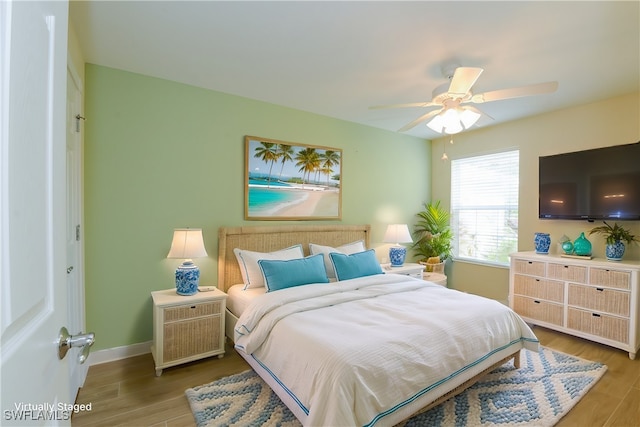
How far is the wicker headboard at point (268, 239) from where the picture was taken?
10.4 feet

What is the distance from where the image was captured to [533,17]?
76.9 inches

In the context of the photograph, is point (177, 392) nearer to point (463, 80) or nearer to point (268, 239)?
point (268, 239)

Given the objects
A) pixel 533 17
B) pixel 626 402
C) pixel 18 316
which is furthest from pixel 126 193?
Answer: pixel 626 402

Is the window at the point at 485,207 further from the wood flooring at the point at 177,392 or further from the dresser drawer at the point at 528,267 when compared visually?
the wood flooring at the point at 177,392

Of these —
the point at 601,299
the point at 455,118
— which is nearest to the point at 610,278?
the point at 601,299

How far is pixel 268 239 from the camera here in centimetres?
347

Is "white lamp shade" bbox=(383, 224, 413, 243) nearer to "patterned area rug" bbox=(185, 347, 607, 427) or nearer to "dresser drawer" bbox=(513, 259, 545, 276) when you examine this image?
"dresser drawer" bbox=(513, 259, 545, 276)

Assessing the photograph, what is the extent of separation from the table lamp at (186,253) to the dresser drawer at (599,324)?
3.84 meters

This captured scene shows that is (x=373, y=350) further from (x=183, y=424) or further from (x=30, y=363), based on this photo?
(x=30, y=363)

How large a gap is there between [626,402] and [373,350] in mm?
2034

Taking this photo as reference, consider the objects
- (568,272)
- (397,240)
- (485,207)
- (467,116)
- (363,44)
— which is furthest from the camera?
(485,207)

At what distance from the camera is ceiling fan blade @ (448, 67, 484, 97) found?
6.76 feet

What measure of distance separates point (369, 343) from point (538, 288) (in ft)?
9.33

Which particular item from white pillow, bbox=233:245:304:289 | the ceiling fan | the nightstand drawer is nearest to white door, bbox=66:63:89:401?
the nightstand drawer
